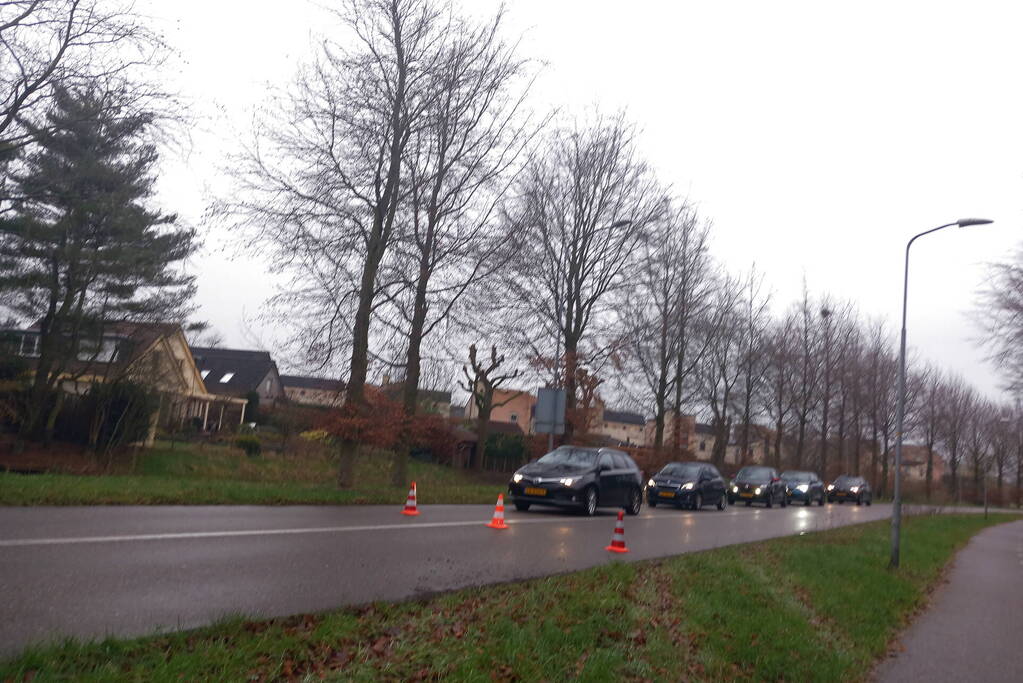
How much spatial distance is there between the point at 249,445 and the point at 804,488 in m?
24.8

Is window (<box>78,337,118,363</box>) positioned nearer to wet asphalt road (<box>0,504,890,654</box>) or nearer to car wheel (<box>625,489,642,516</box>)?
wet asphalt road (<box>0,504,890,654</box>)

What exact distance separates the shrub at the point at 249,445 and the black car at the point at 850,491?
3052 cm

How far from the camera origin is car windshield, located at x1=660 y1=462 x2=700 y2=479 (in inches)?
1036

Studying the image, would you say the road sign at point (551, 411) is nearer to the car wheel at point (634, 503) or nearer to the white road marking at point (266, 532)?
the car wheel at point (634, 503)

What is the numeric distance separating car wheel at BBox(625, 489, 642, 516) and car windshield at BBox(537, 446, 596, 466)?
1888 mm

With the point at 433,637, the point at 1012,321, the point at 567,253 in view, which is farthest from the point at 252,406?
the point at 433,637

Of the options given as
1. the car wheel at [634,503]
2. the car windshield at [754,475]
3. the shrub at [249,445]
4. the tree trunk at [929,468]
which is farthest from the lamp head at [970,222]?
the tree trunk at [929,468]

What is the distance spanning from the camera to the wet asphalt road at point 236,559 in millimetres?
5906

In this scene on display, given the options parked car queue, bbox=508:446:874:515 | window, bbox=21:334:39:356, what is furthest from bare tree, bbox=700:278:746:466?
window, bbox=21:334:39:356

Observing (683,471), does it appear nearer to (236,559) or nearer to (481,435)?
(481,435)

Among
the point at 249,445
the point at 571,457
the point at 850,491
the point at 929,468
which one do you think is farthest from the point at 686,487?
the point at 929,468

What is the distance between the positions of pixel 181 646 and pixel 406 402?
53.8ft

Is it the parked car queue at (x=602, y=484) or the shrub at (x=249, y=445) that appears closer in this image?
the parked car queue at (x=602, y=484)

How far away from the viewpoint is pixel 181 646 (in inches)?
199
